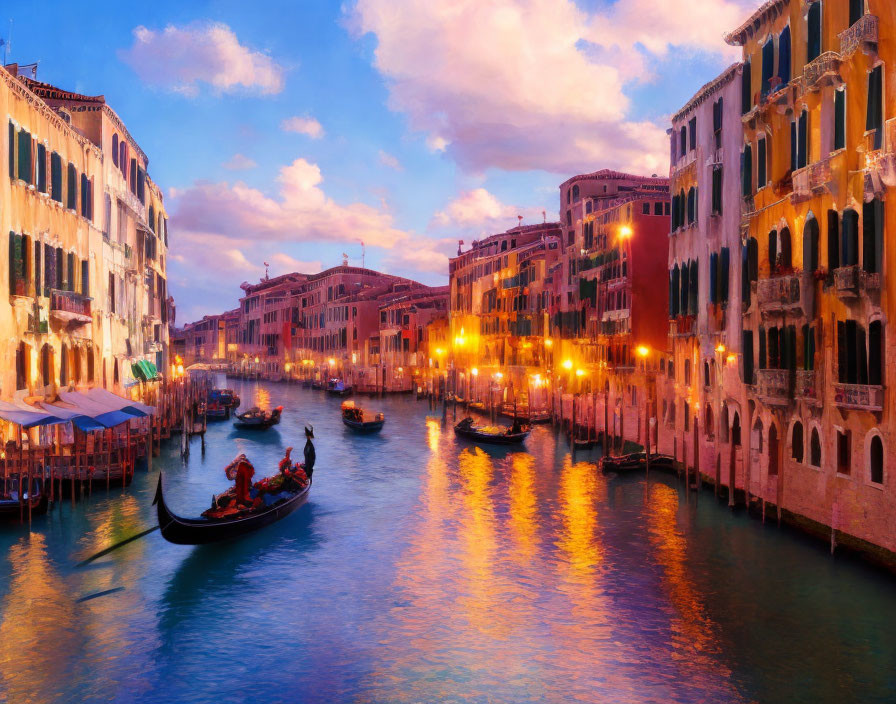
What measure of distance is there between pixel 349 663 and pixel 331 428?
34.5 m

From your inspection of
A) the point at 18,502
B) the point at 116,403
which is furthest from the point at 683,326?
the point at 18,502

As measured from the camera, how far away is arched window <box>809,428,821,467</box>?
58.5 ft

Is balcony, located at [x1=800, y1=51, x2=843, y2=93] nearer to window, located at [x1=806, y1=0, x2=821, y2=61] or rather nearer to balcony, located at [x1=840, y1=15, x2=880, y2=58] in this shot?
window, located at [x1=806, y1=0, x2=821, y2=61]

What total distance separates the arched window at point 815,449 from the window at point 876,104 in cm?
560

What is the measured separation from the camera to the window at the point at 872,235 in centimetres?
1532

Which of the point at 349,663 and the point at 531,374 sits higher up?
the point at 531,374

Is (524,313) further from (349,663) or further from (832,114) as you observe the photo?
(349,663)

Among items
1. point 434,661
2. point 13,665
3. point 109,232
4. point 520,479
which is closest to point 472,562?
point 434,661

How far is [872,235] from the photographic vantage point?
15.5 metres

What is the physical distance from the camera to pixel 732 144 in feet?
74.9

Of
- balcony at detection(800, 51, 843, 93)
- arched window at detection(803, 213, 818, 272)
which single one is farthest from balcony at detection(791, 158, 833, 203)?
balcony at detection(800, 51, 843, 93)

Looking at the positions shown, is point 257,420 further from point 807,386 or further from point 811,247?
point 811,247

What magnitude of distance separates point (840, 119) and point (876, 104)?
135 cm

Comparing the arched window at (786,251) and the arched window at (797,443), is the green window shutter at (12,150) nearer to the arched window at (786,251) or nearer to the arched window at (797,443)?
the arched window at (786,251)
